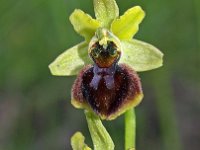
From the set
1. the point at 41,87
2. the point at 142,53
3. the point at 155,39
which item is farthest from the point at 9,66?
the point at 142,53

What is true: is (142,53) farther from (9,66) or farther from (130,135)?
(9,66)

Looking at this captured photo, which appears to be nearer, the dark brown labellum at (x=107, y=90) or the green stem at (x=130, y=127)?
the dark brown labellum at (x=107, y=90)

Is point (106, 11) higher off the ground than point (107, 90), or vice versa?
point (106, 11)

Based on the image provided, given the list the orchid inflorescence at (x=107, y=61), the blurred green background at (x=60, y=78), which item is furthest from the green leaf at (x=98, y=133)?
the blurred green background at (x=60, y=78)

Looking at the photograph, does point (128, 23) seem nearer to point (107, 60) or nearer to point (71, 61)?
point (107, 60)

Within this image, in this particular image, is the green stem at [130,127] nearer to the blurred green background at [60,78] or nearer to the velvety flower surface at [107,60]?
the velvety flower surface at [107,60]

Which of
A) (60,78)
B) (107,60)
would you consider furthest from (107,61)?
(60,78)
